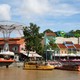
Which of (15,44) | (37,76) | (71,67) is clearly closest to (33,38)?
(15,44)

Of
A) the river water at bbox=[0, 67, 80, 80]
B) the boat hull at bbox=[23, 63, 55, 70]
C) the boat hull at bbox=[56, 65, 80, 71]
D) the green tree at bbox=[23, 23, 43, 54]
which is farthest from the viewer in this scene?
the green tree at bbox=[23, 23, 43, 54]

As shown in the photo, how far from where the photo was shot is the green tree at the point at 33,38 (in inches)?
3750

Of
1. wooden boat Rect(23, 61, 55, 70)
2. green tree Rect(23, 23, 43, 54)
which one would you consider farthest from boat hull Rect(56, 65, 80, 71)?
green tree Rect(23, 23, 43, 54)

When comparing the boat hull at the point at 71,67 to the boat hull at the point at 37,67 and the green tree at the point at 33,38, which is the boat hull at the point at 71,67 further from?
→ the green tree at the point at 33,38

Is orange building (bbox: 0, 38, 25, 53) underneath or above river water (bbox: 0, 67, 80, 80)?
above

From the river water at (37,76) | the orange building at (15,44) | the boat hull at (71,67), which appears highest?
the orange building at (15,44)

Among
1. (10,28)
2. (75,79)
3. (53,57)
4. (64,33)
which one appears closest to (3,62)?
(10,28)

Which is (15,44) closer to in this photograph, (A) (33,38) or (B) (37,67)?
(A) (33,38)

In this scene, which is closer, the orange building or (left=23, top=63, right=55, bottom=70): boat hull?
(left=23, top=63, right=55, bottom=70): boat hull

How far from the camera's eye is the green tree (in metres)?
95.2

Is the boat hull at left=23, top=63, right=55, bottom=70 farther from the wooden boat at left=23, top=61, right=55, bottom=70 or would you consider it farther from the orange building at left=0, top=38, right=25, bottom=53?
the orange building at left=0, top=38, right=25, bottom=53

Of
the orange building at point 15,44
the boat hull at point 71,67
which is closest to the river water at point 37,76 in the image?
the boat hull at point 71,67

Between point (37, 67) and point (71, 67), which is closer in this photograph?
point (37, 67)

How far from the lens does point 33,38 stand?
9656 centimetres
